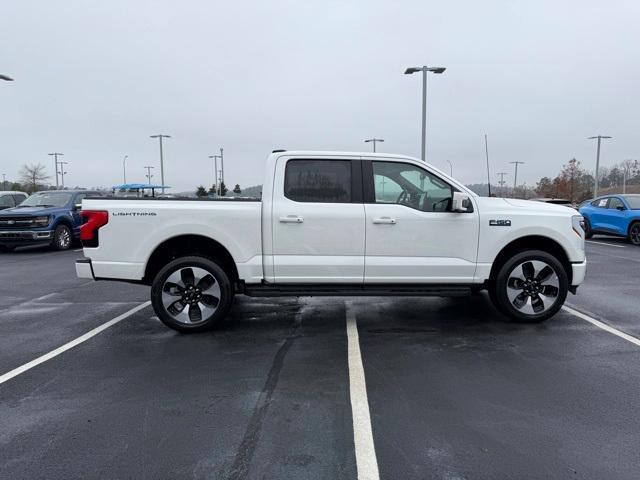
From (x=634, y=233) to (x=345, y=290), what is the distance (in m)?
13.4

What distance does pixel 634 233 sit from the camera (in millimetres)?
14953

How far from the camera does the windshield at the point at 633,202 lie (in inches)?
598

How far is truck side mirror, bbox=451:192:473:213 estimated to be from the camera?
5.41 metres

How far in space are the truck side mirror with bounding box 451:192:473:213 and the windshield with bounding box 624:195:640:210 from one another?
12.6 m

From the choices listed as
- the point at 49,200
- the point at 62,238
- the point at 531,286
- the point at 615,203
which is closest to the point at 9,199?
the point at 49,200

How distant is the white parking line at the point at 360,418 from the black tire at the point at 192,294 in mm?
1559

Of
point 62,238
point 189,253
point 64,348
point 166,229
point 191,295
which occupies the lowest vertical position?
point 64,348

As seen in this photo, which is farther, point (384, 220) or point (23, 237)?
point (23, 237)

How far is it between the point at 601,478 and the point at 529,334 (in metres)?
2.82

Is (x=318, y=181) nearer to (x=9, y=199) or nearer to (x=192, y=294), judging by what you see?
(x=192, y=294)

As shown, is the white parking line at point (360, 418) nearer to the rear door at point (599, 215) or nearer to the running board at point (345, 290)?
the running board at point (345, 290)

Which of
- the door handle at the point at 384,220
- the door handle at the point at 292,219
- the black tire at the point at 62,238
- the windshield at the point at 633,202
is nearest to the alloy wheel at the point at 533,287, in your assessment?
the door handle at the point at 384,220

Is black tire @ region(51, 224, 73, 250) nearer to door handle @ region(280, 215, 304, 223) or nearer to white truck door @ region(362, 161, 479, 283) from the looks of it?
door handle @ region(280, 215, 304, 223)

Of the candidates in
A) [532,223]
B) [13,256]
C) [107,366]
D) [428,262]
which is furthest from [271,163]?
[13,256]
